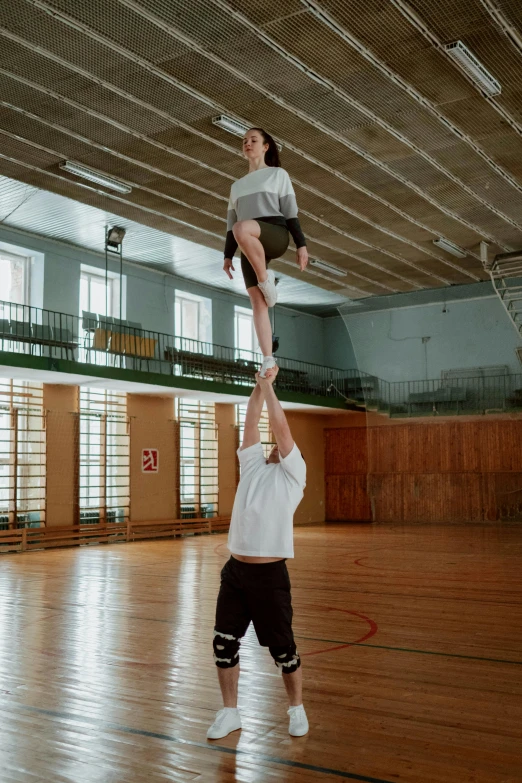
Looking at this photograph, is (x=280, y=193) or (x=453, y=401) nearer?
(x=280, y=193)

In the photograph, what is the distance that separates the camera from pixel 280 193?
3.98 m

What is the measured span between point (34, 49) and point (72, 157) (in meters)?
2.91

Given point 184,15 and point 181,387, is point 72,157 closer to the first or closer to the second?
point 184,15

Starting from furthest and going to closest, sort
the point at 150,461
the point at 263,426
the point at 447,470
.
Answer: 1. the point at 263,426
2. the point at 447,470
3. the point at 150,461

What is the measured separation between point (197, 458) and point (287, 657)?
18.6 m

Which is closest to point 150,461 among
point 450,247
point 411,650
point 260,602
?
point 450,247

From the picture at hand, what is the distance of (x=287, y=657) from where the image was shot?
382cm

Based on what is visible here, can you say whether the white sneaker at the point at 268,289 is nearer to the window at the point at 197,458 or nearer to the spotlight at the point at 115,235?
the spotlight at the point at 115,235

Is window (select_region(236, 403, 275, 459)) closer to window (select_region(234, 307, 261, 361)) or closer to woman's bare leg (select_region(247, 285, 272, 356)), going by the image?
window (select_region(234, 307, 261, 361))

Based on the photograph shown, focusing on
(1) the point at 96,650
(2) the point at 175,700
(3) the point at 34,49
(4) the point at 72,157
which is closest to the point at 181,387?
(4) the point at 72,157

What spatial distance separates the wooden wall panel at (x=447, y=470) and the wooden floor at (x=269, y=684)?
9868mm

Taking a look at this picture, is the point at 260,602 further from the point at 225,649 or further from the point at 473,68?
the point at 473,68

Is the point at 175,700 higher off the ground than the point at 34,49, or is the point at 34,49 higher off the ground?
the point at 34,49

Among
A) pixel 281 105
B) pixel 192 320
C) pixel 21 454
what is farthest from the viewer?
pixel 192 320
